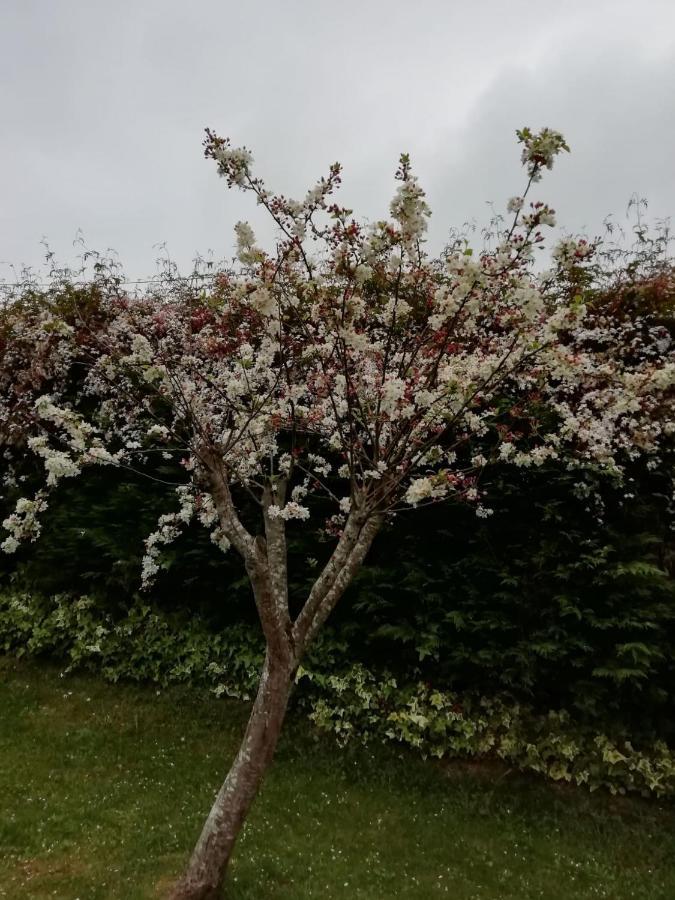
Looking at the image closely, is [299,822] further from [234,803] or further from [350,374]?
[350,374]

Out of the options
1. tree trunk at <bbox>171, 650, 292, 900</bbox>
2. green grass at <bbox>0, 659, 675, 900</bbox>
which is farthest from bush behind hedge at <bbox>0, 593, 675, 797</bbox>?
tree trunk at <bbox>171, 650, 292, 900</bbox>

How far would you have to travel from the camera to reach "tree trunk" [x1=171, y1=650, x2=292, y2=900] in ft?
13.9

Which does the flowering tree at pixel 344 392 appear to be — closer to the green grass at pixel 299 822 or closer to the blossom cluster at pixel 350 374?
the blossom cluster at pixel 350 374

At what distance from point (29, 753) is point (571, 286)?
827 cm

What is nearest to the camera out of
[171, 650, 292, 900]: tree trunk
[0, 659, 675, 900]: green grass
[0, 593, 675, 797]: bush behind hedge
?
[171, 650, 292, 900]: tree trunk

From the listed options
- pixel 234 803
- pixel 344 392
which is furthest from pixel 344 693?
pixel 344 392

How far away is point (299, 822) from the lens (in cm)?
554

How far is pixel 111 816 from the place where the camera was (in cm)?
543

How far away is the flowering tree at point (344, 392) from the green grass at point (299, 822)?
995mm

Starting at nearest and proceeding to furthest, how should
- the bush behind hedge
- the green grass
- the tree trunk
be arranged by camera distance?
the tree trunk
the green grass
the bush behind hedge

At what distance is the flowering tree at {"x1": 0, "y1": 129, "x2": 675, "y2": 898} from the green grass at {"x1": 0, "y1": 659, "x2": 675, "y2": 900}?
995 mm

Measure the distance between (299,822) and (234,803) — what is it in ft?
5.34

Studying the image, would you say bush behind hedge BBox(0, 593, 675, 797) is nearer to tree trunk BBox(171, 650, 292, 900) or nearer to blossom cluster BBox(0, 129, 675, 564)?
blossom cluster BBox(0, 129, 675, 564)

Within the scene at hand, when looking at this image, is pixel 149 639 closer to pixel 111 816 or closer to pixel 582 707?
pixel 111 816
